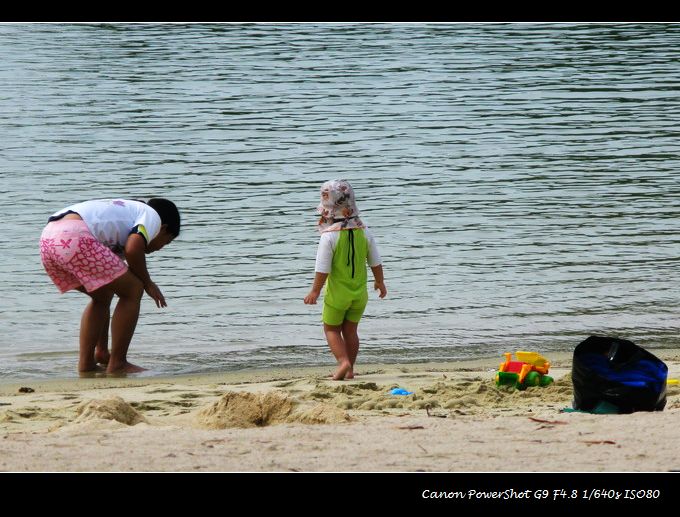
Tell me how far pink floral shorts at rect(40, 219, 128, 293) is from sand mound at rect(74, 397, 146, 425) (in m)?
1.77

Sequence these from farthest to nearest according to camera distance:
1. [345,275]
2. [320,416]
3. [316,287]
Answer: [345,275], [316,287], [320,416]

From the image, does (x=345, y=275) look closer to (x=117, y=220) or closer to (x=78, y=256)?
(x=117, y=220)

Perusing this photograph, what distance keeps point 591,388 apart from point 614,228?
22.4 feet

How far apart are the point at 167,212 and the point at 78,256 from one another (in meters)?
0.71

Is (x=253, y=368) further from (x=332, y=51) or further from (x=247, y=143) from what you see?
(x=332, y=51)

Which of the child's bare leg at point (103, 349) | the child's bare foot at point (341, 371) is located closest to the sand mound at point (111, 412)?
the child's bare foot at point (341, 371)

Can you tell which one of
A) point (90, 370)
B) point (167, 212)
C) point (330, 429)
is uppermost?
point (167, 212)

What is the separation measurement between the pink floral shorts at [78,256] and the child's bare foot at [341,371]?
1.63m

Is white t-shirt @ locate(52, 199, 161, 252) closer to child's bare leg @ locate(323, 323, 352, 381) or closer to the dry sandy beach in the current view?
the dry sandy beach

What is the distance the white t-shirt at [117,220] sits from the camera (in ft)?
27.0

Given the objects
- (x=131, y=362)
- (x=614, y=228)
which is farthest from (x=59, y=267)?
(x=614, y=228)

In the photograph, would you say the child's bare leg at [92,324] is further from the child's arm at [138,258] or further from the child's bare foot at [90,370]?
the child's arm at [138,258]

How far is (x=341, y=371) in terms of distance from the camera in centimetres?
792

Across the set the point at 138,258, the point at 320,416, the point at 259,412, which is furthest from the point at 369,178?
the point at 320,416
